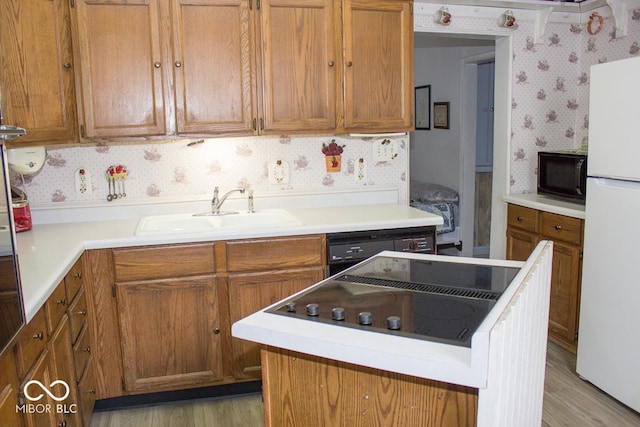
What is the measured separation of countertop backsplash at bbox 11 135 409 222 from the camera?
10.1 ft

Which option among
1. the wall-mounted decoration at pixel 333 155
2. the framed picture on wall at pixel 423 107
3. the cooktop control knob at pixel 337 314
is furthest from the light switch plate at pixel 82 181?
the framed picture on wall at pixel 423 107

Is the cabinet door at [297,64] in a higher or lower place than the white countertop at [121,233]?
higher

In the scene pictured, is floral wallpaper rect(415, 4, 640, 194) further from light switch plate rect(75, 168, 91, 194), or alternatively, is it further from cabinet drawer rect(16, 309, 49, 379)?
cabinet drawer rect(16, 309, 49, 379)

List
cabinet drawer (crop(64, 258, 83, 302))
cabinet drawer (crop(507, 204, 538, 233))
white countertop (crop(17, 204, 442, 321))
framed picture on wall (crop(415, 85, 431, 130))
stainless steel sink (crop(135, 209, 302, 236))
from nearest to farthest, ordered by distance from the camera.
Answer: white countertop (crop(17, 204, 442, 321)) → cabinet drawer (crop(64, 258, 83, 302)) → stainless steel sink (crop(135, 209, 302, 236)) → cabinet drawer (crop(507, 204, 538, 233)) → framed picture on wall (crop(415, 85, 431, 130))

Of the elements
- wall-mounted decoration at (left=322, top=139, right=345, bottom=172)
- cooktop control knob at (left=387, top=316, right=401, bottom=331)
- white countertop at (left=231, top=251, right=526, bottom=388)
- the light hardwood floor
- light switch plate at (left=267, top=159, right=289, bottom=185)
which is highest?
wall-mounted decoration at (left=322, top=139, right=345, bottom=172)

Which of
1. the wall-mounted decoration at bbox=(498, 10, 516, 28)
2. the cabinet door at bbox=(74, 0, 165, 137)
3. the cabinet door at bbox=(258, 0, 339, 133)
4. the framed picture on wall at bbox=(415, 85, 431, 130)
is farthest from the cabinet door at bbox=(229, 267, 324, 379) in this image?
the framed picture on wall at bbox=(415, 85, 431, 130)

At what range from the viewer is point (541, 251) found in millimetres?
1730

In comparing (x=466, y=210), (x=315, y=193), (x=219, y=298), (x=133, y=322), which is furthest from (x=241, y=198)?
(x=466, y=210)

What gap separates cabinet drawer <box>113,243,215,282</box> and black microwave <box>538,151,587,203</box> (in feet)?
6.70

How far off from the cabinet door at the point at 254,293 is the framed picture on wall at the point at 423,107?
12.9 ft

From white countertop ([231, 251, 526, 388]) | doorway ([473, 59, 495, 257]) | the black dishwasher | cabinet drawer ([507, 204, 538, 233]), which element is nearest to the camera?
white countertop ([231, 251, 526, 388])

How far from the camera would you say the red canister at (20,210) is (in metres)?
2.79

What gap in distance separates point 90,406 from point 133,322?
404mm

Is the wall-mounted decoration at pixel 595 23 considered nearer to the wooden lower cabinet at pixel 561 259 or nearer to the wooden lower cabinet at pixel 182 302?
the wooden lower cabinet at pixel 561 259
